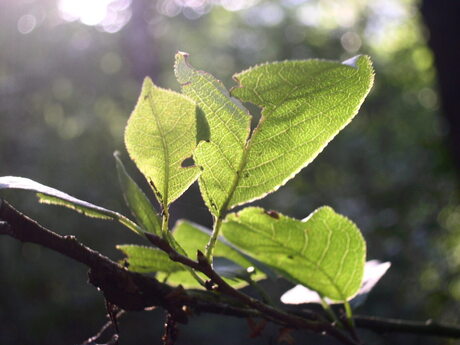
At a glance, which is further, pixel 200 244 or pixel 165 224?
pixel 200 244

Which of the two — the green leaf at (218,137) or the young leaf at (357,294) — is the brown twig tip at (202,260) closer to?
the green leaf at (218,137)

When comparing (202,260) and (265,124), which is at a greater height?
(265,124)

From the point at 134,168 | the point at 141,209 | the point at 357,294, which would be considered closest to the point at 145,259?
the point at 141,209

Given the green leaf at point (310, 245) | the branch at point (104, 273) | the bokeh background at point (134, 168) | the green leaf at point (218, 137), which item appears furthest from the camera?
the bokeh background at point (134, 168)

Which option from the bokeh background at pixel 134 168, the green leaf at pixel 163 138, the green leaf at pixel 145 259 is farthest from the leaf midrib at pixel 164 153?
the bokeh background at pixel 134 168

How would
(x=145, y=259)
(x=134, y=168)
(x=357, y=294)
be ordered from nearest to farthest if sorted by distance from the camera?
1. (x=145, y=259)
2. (x=357, y=294)
3. (x=134, y=168)

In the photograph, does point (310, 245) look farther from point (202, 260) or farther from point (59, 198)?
point (59, 198)
